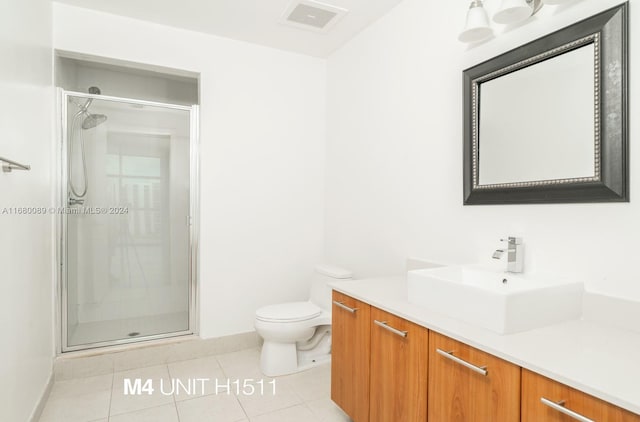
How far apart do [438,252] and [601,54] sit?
3.71ft

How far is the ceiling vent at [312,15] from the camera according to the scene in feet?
7.63

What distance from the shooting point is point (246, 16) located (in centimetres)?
249

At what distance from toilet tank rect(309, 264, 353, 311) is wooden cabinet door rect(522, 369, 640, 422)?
65.3 inches

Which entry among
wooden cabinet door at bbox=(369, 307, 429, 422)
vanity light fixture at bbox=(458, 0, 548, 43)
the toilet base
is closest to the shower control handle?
the toilet base

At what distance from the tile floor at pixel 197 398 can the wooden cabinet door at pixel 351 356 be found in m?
0.24

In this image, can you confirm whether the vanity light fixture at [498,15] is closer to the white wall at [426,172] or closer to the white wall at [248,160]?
the white wall at [426,172]

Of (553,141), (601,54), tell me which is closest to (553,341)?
(553,141)

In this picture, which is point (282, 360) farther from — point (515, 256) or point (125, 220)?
point (515, 256)

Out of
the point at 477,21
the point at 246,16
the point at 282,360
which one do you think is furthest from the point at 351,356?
the point at 246,16

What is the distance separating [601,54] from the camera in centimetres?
130

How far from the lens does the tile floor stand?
197 centimetres

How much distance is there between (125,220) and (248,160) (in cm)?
102

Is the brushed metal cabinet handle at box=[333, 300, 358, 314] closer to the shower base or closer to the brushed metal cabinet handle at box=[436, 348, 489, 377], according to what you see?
the brushed metal cabinet handle at box=[436, 348, 489, 377]

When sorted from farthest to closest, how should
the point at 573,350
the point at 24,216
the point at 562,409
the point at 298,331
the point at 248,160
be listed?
the point at 248,160 → the point at 298,331 → the point at 24,216 → the point at 573,350 → the point at 562,409
